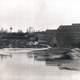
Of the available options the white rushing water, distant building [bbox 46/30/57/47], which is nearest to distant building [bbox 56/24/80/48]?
distant building [bbox 46/30/57/47]

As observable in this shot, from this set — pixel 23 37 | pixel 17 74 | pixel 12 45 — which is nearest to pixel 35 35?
pixel 23 37

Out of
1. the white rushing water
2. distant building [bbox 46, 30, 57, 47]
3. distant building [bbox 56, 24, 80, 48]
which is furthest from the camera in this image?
distant building [bbox 46, 30, 57, 47]

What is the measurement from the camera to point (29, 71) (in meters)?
4.62

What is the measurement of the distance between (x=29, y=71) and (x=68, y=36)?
1781mm

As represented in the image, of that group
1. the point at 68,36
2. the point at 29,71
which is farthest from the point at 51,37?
the point at 29,71

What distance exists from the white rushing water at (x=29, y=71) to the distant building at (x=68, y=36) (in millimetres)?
917

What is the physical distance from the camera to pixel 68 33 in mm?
5598

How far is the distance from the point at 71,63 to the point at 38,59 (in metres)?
1.12

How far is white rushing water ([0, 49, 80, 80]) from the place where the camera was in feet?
13.3

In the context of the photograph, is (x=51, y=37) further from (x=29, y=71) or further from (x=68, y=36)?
(x=29, y=71)

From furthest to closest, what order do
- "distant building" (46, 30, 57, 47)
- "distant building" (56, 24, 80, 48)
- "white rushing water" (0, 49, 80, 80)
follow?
1. "distant building" (46, 30, 57, 47)
2. "distant building" (56, 24, 80, 48)
3. "white rushing water" (0, 49, 80, 80)

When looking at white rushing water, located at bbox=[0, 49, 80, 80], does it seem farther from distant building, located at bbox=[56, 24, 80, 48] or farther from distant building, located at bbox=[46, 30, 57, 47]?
distant building, located at bbox=[56, 24, 80, 48]

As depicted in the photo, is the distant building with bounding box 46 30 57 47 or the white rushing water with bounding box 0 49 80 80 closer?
the white rushing water with bounding box 0 49 80 80

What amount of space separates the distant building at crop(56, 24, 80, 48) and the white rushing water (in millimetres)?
917
